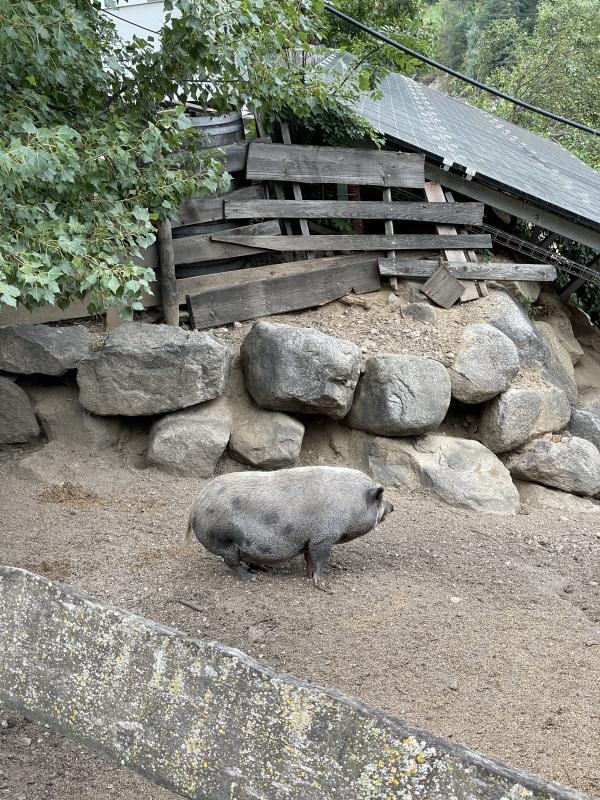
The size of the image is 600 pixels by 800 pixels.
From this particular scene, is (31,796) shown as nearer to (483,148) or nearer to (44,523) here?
(44,523)

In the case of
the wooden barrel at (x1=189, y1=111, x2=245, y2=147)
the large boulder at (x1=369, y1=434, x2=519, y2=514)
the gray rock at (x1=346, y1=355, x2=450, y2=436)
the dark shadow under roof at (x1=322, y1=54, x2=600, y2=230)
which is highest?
the dark shadow under roof at (x1=322, y1=54, x2=600, y2=230)

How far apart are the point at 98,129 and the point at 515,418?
5.95m

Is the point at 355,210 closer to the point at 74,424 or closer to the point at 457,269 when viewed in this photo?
the point at 457,269

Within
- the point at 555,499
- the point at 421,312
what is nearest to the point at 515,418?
the point at 555,499

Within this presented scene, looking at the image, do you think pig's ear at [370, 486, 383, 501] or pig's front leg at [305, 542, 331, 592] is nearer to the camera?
pig's front leg at [305, 542, 331, 592]

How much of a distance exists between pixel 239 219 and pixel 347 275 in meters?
1.57

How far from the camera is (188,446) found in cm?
874

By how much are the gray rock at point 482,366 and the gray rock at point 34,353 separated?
434cm

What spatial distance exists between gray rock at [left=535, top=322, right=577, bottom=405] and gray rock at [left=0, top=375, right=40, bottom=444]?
6490 millimetres

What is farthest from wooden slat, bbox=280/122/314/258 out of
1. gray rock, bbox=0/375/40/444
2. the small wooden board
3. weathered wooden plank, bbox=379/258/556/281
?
gray rock, bbox=0/375/40/444

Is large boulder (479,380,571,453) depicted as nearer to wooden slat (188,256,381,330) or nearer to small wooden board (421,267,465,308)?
small wooden board (421,267,465,308)

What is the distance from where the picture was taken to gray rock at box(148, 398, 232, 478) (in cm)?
874

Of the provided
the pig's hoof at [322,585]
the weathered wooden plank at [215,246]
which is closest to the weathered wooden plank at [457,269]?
the weathered wooden plank at [215,246]

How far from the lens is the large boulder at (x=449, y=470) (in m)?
8.86
